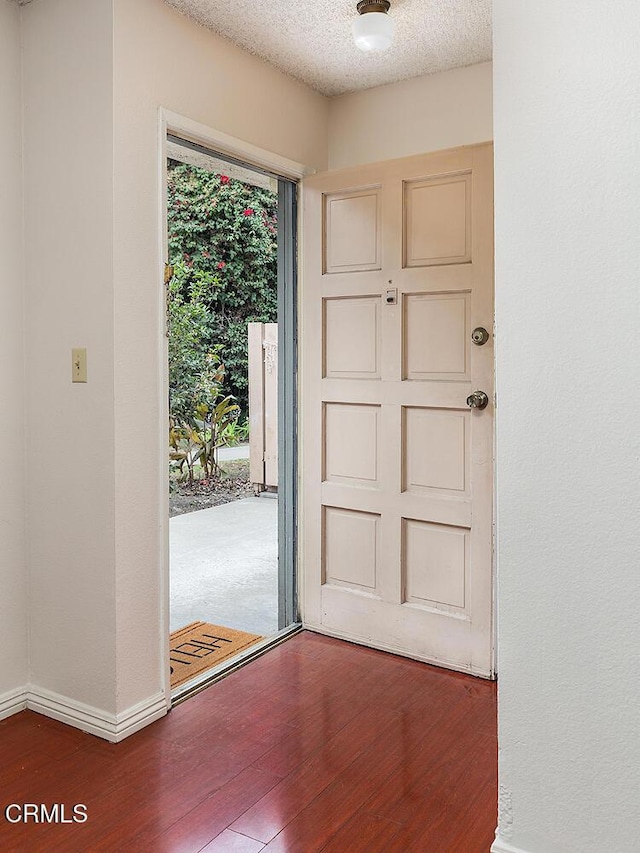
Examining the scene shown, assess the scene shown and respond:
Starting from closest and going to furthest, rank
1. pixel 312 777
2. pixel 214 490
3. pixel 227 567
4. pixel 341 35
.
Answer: pixel 312 777
pixel 341 35
pixel 227 567
pixel 214 490

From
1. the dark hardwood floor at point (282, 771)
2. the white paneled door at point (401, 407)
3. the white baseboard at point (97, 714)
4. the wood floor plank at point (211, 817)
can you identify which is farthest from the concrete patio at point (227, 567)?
the wood floor plank at point (211, 817)

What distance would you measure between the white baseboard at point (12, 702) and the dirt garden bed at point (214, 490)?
351cm

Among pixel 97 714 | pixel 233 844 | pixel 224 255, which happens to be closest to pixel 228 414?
pixel 224 255

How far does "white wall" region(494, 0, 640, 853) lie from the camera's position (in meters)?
1.43

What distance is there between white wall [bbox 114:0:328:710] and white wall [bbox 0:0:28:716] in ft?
1.39

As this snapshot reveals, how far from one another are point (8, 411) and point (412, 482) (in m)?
1.46

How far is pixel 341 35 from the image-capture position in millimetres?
2488

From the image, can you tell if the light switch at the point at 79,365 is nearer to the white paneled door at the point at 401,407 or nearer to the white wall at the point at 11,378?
the white wall at the point at 11,378

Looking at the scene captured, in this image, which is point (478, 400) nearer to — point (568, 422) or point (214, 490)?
point (568, 422)

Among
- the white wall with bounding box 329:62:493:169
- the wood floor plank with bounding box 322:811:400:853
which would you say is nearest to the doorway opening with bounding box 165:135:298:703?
the white wall with bounding box 329:62:493:169

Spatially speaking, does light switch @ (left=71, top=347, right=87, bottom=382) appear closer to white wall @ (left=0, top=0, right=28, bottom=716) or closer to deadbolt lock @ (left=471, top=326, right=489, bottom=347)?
white wall @ (left=0, top=0, right=28, bottom=716)

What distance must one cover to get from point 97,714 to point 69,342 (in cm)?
116

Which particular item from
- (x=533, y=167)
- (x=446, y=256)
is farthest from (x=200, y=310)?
(x=533, y=167)

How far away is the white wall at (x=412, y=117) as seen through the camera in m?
2.74
